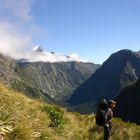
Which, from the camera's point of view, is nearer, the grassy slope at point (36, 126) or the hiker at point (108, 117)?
the grassy slope at point (36, 126)

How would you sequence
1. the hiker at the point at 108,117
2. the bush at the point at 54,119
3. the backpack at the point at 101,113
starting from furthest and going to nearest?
the bush at the point at 54,119 < the hiker at the point at 108,117 < the backpack at the point at 101,113

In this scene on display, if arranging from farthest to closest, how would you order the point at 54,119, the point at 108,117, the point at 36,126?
the point at 54,119 → the point at 108,117 → the point at 36,126

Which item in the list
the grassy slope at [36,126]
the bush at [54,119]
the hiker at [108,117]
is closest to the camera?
the grassy slope at [36,126]

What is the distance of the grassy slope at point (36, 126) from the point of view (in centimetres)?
1134

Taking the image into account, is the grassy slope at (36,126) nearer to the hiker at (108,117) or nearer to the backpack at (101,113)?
the backpack at (101,113)

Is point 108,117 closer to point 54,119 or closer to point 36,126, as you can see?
point 36,126

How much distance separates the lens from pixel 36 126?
46.0 ft

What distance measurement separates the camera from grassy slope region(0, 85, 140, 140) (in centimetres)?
1134

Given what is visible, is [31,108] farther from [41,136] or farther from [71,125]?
[71,125]

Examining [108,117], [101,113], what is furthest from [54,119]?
[101,113]

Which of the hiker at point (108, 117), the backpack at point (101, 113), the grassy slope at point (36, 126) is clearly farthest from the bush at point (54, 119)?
the backpack at point (101, 113)

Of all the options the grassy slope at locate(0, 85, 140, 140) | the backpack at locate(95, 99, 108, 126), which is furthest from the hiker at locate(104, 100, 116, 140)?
the grassy slope at locate(0, 85, 140, 140)

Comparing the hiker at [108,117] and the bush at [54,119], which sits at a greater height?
the hiker at [108,117]

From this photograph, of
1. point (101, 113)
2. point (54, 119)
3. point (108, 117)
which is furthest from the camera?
point (54, 119)
